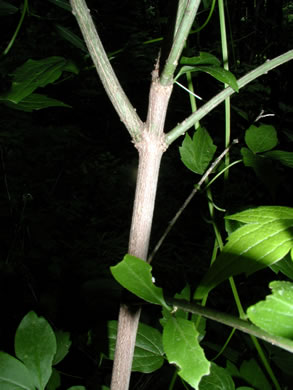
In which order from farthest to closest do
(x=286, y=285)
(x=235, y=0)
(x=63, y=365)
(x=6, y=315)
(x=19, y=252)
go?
(x=235, y=0)
(x=19, y=252)
(x=6, y=315)
(x=63, y=365)
(x=286, y=285)

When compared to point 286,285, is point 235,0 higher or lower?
higher

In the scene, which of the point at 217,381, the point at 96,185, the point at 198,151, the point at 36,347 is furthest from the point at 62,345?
the point at 96,185

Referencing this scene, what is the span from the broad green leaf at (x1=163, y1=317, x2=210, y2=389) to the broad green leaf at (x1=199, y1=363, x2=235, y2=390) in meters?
0.41

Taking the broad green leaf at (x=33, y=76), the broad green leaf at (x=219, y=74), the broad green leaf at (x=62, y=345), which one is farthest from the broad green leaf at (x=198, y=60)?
the broad green leaf at (x=62, y=345)

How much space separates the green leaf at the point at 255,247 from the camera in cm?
26

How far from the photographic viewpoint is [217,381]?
0.61m

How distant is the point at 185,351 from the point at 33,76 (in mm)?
368

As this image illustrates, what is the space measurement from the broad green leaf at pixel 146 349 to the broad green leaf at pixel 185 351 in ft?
1.14

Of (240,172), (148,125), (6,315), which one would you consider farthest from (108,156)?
(148,125)

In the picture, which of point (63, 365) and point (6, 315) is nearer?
point (63, 365)

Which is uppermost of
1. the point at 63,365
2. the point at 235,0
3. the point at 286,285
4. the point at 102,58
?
the point at 235,0

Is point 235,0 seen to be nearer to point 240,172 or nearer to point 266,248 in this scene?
point 240,172

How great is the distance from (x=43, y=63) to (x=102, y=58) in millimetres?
208

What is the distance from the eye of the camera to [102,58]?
0.30 metres
